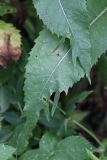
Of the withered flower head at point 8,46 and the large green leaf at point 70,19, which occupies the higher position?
the large green leaf at point 70,19

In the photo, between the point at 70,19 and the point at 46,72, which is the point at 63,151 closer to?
the point at 46,72

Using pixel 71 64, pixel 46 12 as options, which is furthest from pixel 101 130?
pixel 46 12

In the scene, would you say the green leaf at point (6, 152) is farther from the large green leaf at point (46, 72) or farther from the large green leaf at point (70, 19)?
the large green leaf at point (70, 19)

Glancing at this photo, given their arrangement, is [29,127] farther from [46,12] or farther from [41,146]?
[46,12]

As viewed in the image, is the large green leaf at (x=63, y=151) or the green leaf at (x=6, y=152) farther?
the large green leaf at (x=63, y=151)

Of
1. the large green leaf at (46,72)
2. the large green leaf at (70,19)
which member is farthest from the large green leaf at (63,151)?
the large green leaf at (70,19)
